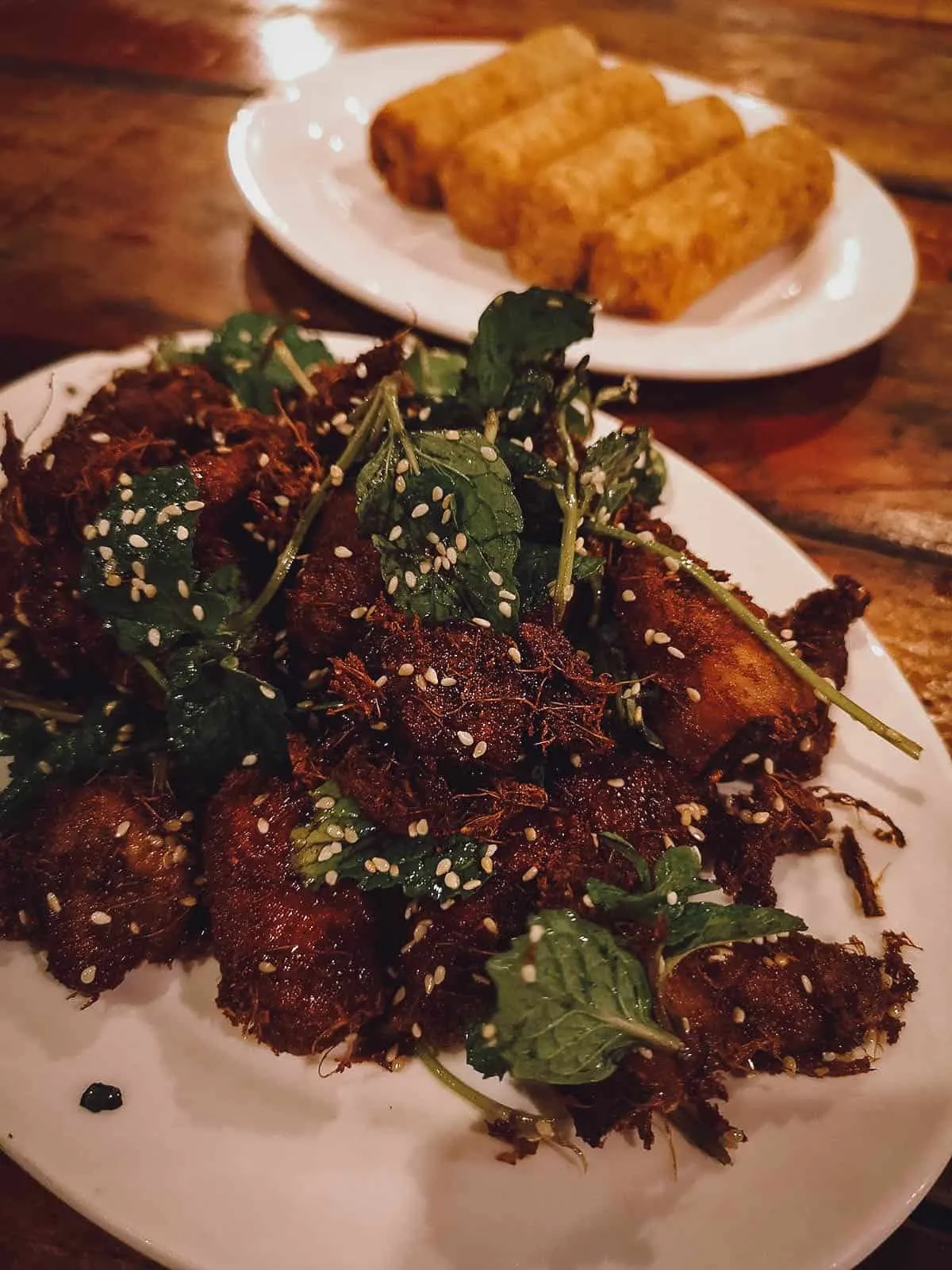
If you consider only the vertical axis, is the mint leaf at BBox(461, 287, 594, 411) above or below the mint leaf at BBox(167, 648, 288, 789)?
above

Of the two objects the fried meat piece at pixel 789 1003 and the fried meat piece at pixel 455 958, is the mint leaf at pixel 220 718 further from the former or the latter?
the fried meat piece at pixel 789 1003

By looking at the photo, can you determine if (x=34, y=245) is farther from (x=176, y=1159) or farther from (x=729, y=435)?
(x=176, y=1159)

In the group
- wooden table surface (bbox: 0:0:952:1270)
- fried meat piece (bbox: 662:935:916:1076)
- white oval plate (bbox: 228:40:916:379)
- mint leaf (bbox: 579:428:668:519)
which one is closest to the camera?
fried meat piece (bbox: 662:935:916:1076)

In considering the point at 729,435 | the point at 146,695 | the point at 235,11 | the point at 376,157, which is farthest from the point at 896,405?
the point at 235,11

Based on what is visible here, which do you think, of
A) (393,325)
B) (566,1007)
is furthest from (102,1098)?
(393,325)

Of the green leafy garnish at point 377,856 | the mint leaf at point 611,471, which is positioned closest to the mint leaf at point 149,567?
the green leafy garnish at point 377,856

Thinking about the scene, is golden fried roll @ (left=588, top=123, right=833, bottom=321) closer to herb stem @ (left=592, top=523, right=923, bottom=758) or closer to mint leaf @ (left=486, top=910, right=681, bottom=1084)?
herb stem @ (left=592, top=523, right=923, bottom=758)

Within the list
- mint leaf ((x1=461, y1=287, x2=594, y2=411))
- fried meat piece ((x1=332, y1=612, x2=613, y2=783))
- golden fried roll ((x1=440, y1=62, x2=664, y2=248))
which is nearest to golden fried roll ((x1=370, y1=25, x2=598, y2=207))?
golden fried roll ((x1=440, y1=62, x2=664, y2=248))
